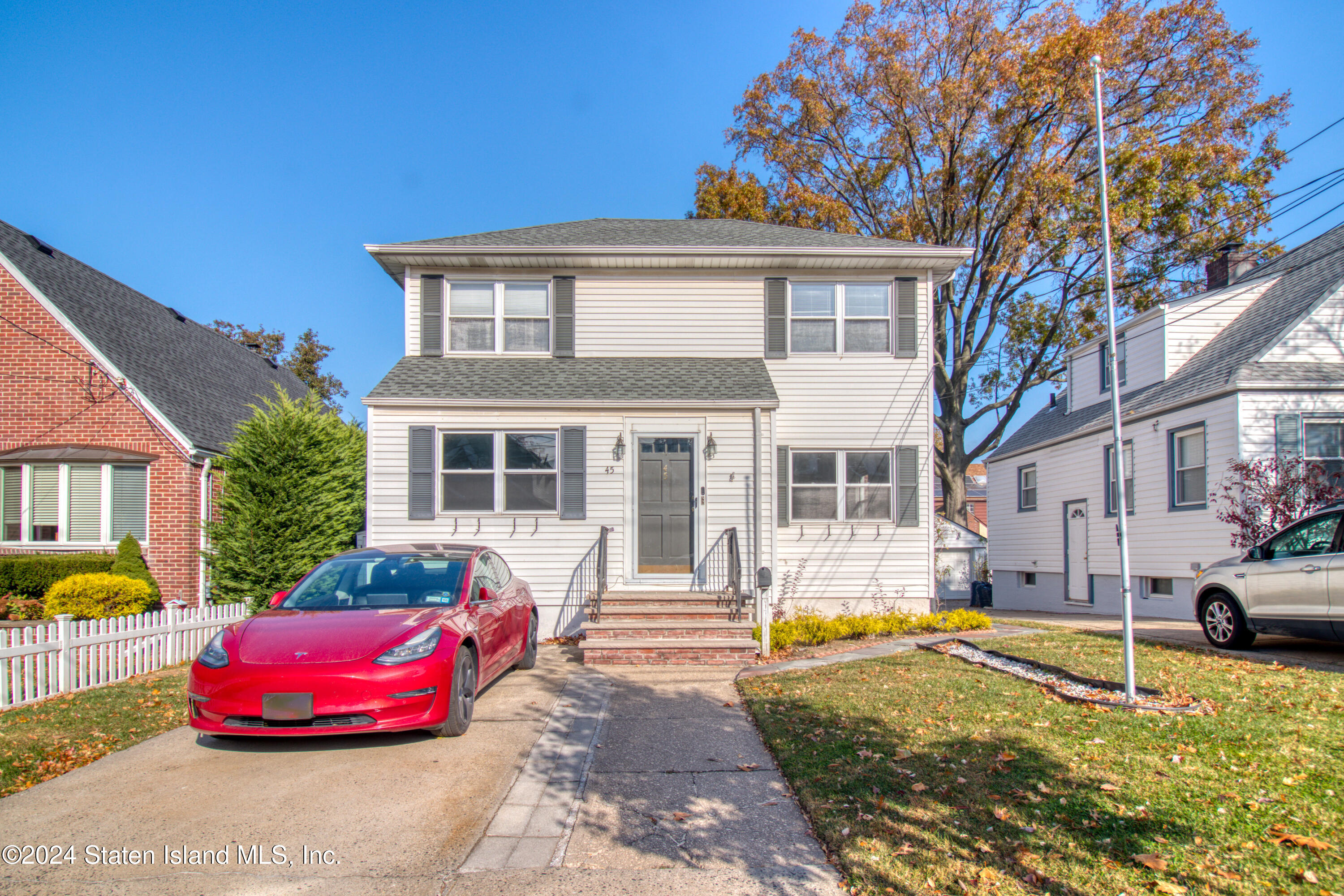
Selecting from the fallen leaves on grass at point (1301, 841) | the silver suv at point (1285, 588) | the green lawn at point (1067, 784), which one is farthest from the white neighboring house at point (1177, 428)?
the fallen leaves on grass at point (1301, 841)

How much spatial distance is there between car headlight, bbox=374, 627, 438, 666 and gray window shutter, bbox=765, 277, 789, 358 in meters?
8.42

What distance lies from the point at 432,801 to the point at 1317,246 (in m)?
19.3

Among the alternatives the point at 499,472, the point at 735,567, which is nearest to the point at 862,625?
the point at 735,567

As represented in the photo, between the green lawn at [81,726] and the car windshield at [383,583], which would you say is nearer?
the green lawn at [81,726]

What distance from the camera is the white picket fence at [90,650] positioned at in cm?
707

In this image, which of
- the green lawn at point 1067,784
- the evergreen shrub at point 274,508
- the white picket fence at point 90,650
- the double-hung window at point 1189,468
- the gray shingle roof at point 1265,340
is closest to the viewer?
the green lawn at point 1067,784

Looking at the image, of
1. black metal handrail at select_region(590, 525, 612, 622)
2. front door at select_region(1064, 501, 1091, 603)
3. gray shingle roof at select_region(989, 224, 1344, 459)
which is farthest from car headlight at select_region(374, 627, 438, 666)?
front door at select_region(1064, 501, 1091, 603)

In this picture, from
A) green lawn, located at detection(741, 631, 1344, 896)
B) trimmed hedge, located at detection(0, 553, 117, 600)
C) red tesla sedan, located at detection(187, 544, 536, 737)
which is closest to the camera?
green lawn, located at detection(741, 631, 1344, 896)

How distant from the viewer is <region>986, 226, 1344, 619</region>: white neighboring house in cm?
1267

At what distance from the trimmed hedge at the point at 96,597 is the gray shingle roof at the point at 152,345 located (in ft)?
10.9

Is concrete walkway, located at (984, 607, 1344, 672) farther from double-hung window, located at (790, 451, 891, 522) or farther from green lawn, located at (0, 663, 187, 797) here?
green lawn, located at (0, 663, 187, 797)

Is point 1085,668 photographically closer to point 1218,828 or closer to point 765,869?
point 1218,828

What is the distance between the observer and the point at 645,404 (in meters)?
11.6

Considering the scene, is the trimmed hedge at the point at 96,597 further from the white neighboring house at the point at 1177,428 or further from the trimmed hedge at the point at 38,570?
the white neighboring house at the point at 1177,428
